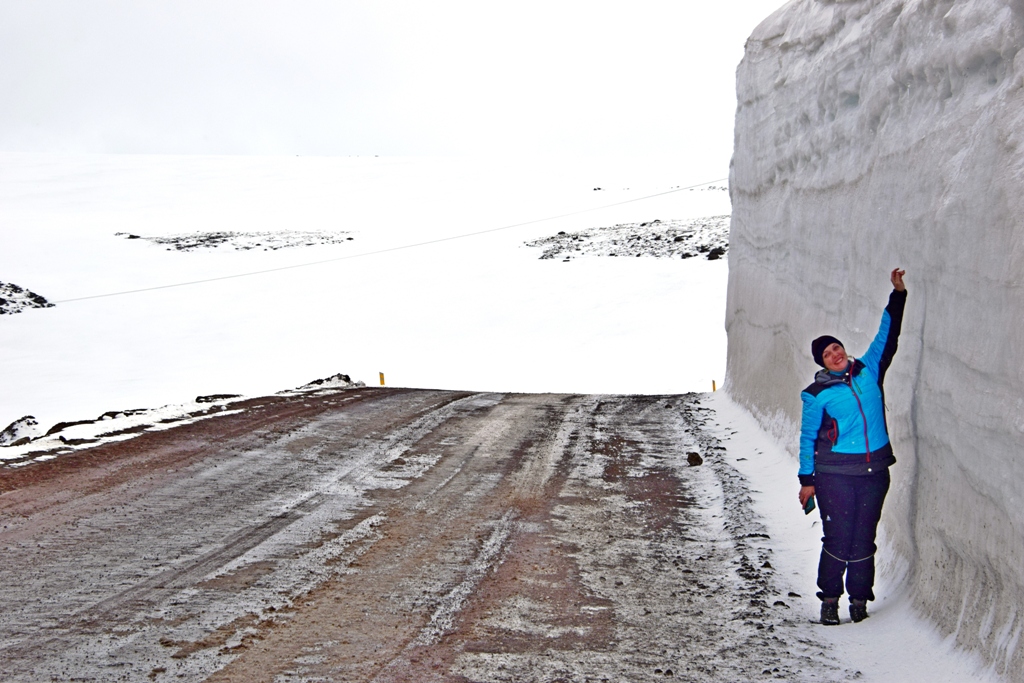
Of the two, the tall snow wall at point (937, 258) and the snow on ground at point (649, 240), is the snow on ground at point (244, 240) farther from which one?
the tall snow wall at point (937, 258)

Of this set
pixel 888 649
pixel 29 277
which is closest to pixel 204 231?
pixel 29 277

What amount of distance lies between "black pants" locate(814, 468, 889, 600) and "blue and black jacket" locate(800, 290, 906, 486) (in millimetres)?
68

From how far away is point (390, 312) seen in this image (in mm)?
28391

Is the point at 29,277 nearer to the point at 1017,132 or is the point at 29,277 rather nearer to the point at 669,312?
the point at 669,312

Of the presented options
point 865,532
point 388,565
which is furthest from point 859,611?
point 388,565

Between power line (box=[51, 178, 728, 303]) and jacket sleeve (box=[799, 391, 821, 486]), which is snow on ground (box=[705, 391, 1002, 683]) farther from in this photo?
power line (box=[51, 178, 728, 303])

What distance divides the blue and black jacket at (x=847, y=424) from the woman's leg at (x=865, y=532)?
81mm

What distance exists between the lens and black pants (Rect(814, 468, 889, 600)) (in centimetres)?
471

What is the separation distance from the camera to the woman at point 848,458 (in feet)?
15.4

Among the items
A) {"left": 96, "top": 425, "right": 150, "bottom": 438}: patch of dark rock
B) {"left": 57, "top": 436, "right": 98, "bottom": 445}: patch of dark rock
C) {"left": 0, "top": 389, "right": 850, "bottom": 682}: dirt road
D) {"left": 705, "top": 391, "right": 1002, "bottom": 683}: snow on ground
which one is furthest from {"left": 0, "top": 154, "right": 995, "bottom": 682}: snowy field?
{"left": 57, "top": 436, "right": 98, "bottom": 445}: patch of dark rock

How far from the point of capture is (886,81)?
6215 millimetres

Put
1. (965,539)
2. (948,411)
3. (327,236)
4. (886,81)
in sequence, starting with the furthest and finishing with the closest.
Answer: (327,236) → (886,81) → (948,411) → (965,539)

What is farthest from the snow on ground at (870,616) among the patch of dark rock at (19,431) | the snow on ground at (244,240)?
the snow on ground at (244,240)

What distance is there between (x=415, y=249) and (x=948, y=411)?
108ft
